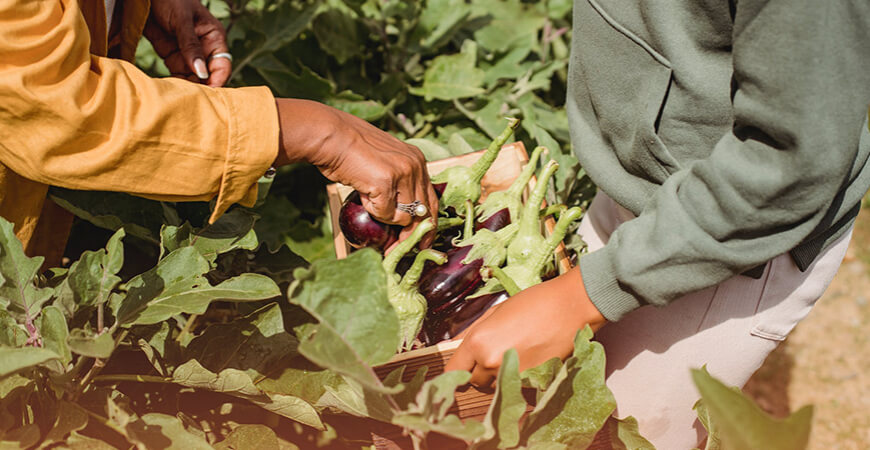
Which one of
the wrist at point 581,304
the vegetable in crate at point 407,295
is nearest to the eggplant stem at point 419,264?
the vegetable in crate at point 407,295

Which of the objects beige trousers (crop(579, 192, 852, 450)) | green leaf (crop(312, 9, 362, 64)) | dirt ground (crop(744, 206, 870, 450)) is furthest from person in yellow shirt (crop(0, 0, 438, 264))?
dirt ground (crop(744, 206, 870, 450))

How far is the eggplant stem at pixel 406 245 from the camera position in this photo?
114cm

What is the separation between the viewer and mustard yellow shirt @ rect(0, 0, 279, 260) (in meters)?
0.86

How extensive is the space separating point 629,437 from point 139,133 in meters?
0.80

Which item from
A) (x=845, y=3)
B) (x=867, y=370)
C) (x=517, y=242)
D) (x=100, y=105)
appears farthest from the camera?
(x=867, y=370)

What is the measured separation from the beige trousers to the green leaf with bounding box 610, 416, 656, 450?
21cm

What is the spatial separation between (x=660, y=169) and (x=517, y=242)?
12.2 inches

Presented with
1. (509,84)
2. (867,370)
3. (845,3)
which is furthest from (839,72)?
(867,370)

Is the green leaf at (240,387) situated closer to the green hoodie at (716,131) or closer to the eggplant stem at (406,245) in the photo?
the eggplant stem at (406,245)

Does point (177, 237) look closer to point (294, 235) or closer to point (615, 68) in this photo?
point (615, 68)

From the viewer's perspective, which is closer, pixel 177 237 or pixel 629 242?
pixel 629 242

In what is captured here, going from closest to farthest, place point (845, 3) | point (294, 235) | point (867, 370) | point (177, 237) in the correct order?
point (845, 3)
point (177, 237)
point (294, 235)
point (867, 370)

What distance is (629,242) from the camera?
96 cm

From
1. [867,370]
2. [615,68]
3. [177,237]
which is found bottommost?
[867,370]
